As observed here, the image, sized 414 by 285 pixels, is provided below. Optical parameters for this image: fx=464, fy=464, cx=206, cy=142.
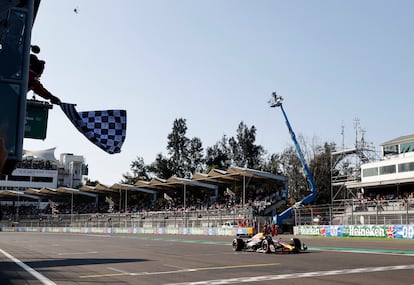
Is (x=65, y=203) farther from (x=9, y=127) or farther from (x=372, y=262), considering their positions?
(x=9, y=127)

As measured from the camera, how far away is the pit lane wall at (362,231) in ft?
85.6

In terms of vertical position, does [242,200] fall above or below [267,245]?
above

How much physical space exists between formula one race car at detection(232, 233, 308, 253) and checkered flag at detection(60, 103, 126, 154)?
517 inches

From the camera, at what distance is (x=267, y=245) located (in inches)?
718

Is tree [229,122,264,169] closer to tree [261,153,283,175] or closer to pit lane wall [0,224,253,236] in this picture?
tree [261,153,283,175]

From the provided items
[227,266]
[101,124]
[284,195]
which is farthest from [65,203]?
[101,124]

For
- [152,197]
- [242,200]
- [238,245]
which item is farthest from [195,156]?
[238,245]

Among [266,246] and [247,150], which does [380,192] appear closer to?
[266,246]

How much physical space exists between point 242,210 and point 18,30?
1541 inches

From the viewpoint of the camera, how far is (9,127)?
328 cm

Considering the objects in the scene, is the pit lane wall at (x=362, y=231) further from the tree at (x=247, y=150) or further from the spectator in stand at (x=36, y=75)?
the tree at (x=247, y=150)

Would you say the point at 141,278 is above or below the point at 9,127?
below

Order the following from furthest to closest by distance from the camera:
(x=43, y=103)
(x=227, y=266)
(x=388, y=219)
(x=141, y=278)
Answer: (x=388, y=219) < (x=227, y=266) < (x=141, y=278) < (x=43, y=103)

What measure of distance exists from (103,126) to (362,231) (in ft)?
86.2
